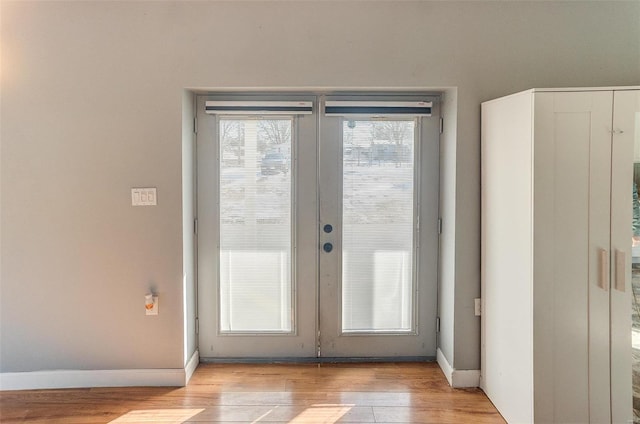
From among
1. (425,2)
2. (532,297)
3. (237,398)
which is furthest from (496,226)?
(237,398)

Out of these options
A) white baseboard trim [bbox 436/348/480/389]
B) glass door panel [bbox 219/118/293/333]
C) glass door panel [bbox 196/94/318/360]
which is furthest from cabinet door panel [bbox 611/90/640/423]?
glass door panel [bbox 219/118/293/333]

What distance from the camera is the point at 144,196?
2.58 metres

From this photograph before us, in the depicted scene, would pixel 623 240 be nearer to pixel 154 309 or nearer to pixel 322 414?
pixel 322 414

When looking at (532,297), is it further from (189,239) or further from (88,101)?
(88,101)

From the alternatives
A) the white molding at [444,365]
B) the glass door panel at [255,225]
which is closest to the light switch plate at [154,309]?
the glass door panel at [255,225]

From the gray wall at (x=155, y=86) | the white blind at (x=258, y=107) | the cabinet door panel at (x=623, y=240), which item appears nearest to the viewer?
the cabinet door panel at (x=623, y=240)

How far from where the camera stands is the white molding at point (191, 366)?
2.65 metres

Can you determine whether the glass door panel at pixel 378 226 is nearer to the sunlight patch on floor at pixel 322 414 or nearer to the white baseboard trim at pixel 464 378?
the white baseboard trim at pixel 464 378

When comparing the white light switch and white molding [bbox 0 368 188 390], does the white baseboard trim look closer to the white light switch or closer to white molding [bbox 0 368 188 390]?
white molding [bbox 0 368 188 390]

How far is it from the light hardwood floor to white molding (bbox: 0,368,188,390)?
1.8 inches

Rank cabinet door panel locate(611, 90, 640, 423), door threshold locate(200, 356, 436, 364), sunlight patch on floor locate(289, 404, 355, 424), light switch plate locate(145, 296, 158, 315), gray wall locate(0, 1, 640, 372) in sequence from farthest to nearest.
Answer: door threshold locate(200, 356, 436, 364) < light switch plate locate(145, 296, 158, 315) < gray wall locate(0, 1, 640, 372) < sunlight patch on floor locate(289, 404, 355, 424) < cabinet door panel locate(611, 90, 640, 423)

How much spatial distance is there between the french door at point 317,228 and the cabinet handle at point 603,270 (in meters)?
1.08

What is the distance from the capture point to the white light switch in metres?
2.57

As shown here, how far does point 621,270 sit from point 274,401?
83.5 inches
